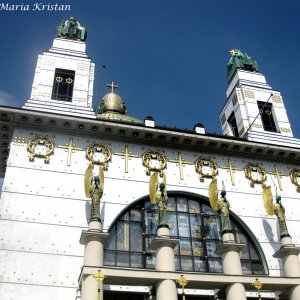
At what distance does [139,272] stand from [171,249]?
5.47ft

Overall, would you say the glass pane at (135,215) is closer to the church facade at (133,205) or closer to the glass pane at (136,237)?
the church facade at (133,205)

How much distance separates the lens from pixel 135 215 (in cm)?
2095

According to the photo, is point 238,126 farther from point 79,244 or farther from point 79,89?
point 79,244

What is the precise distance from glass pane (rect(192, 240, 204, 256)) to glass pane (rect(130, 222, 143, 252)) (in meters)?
2.49

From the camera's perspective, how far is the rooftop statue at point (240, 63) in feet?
105

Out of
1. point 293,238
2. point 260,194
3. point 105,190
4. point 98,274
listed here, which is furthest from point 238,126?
point 98,274

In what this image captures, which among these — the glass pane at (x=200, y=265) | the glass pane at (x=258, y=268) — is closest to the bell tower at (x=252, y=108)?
the glass pane at (x=258, y=268)

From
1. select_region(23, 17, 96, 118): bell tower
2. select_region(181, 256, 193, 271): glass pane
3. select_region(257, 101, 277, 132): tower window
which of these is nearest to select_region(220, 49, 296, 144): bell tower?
select_region(257, 101, 277, 132): tower window

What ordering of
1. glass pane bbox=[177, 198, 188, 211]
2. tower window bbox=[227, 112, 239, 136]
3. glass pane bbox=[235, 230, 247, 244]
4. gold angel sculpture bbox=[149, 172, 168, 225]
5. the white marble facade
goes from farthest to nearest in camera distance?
tower window bbox=[227, 112, 239, 136], glass pane bbox=[177, 198, 188, 211], glass pane bbox=[235, 230, 247, 244], gold angel sculpture bbox=[149, 172, 168, 225], the white marble facade

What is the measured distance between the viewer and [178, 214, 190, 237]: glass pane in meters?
20.9

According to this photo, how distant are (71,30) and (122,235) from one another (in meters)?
15.8

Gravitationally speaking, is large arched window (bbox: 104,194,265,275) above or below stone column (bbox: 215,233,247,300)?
above

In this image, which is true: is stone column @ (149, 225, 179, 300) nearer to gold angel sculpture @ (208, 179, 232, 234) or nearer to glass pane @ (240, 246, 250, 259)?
gold angel sculpture @ (208, 179, 232, 234)

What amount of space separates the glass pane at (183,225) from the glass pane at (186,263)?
1.16 m
